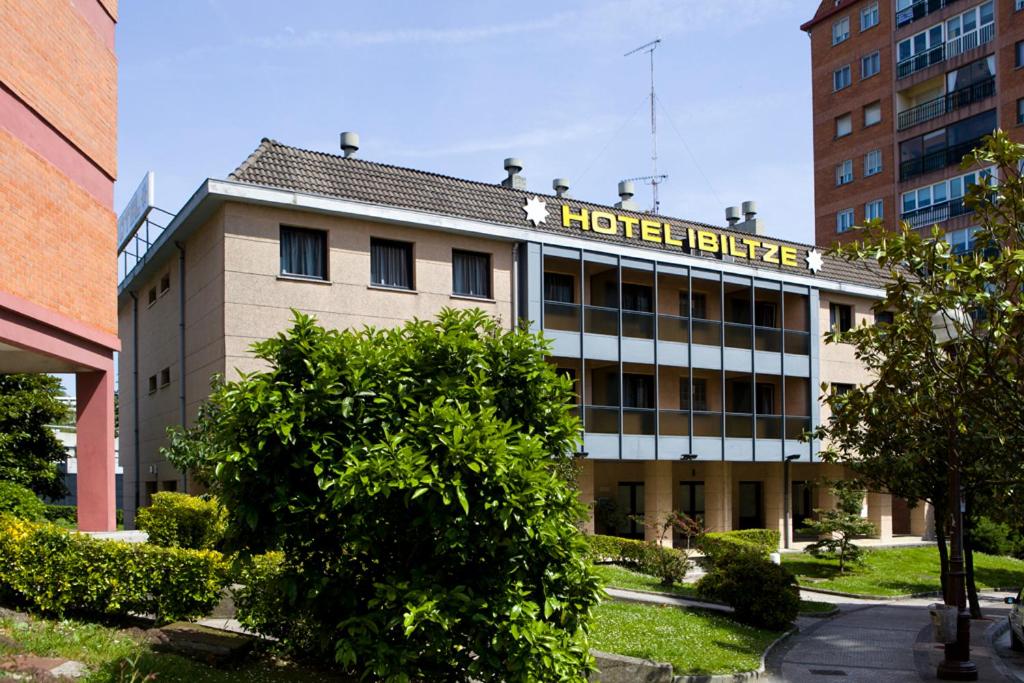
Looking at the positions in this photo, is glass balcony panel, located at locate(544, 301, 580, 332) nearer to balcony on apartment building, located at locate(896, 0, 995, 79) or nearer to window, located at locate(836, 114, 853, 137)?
balcony on apartment building, located at locate(896, 0, 995, 79)

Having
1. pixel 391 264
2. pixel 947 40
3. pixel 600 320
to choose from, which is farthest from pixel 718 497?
pixel 947 40

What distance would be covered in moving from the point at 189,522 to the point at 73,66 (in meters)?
8.49

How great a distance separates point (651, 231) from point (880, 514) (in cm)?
1574

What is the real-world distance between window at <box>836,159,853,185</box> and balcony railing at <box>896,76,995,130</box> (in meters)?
3.69

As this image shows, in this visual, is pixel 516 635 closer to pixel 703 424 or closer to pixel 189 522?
pixel 189 522

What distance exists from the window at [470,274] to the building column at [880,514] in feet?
63.3

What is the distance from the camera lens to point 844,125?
56.5m

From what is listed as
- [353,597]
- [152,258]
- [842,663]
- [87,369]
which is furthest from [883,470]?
[152,258]

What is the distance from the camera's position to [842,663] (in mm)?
17078

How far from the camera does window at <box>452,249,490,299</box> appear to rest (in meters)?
27.5

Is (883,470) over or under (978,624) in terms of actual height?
over

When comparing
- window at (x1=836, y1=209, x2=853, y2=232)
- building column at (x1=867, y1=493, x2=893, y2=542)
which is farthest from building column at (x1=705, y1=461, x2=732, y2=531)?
window at (x1=836, y1=209, x2=853, y2=232)

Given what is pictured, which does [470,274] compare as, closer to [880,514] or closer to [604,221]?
[604,221]

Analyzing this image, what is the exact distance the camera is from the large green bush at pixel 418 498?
9352 millimetres
